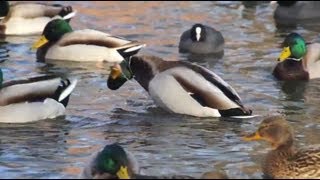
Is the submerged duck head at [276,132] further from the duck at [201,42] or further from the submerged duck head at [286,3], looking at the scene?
the submerged duck head at [286,3]

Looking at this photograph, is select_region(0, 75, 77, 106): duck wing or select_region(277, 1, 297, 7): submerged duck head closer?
select_region(0, 75, 77, 106): duck wing

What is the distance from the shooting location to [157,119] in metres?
10.9

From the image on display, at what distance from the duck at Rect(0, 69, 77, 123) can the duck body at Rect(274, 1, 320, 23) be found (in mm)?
7586

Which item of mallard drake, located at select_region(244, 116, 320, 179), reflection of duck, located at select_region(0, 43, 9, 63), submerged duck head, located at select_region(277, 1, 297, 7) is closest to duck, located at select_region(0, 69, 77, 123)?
mallard drake, located at select_region(244, 116, 320, 179)

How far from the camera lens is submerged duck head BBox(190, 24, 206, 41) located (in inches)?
→ 591

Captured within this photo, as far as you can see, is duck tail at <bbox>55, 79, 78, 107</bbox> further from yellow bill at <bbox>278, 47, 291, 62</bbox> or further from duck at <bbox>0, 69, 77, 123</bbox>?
yellow bill at <bbox>278, 47, 291, 62</bbox>

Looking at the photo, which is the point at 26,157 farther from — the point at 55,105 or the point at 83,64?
the point at 83,64

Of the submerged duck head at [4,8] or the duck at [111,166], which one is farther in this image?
the submerged duck head at [4,8]

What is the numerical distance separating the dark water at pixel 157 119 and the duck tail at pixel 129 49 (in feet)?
1.04

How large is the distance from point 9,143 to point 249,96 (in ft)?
10.1

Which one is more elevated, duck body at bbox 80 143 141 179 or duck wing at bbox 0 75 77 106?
duck body at bbox 80 143 141 179

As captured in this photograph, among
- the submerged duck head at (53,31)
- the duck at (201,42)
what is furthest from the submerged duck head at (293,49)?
the submerged duck head at (53,31)

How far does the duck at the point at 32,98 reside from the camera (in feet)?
34.7

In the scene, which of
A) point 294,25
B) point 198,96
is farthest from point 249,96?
point 294,25
